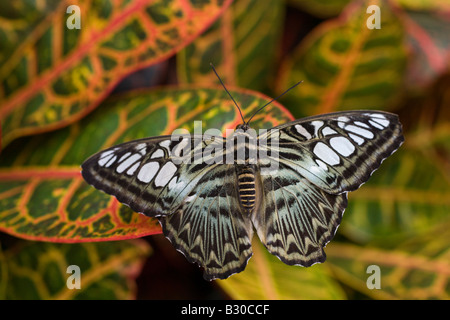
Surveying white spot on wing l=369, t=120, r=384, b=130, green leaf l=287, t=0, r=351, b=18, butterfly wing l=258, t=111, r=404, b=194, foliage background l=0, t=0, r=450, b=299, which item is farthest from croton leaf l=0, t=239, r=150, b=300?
green leaf l=287, t=0, r=351, b=18

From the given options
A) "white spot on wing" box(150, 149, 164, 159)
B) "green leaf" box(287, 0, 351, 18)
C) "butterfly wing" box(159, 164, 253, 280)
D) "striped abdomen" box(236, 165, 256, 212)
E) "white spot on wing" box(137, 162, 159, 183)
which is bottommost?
"butterfly wing" box(159, 164, 253, 280)

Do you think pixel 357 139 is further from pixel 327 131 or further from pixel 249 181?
pixel 249 181

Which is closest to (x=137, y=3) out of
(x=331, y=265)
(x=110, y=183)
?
(x=110, y=183)

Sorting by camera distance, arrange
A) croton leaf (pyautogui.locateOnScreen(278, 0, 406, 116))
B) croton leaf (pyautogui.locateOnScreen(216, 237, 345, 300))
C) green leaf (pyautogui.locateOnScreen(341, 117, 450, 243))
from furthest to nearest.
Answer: green leaf (pyautogui.locateOnScreen(341, 117, 450, 243)) → croton leaf (pyautogui.locateOnScreen(278, 0, 406, 116)) → croton leaf (pyautogui.locateOnScreen(216, 237, 345, 300))

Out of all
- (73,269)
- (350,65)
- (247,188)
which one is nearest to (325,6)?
(350,65)

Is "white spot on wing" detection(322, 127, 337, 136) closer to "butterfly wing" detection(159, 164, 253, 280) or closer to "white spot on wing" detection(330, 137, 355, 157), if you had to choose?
"white spot on wing" detection(330, 137, 355, 157)

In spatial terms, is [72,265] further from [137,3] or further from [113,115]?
[137,3]

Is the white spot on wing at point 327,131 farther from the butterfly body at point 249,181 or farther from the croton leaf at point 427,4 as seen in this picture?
the croton leaf at point 427,4

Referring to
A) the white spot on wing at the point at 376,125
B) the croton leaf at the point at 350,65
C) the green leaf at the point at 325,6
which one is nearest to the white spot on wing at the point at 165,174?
the white spot on wing at the point at 376,125
